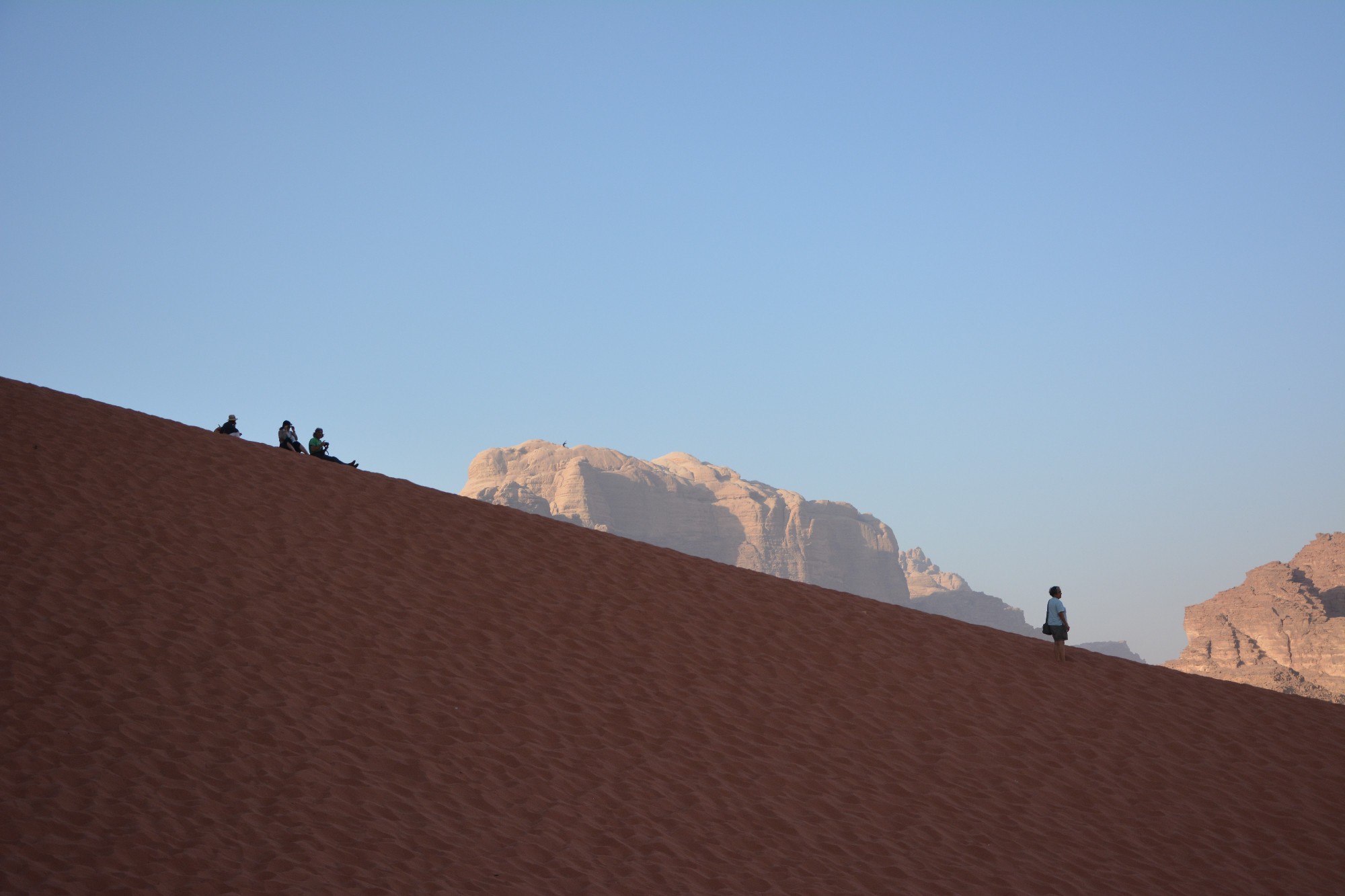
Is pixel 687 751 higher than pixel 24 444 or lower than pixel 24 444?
lower

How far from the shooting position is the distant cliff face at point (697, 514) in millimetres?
A: 138875

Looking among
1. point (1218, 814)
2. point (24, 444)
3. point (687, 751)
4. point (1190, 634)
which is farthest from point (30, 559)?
point (1190, 634)

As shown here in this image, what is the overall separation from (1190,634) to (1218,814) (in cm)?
6706

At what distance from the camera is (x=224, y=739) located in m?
9.33

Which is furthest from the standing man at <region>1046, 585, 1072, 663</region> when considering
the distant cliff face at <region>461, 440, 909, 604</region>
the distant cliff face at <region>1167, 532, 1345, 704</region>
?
the distant cliff face at <region>461, 440, 909, 604</region>

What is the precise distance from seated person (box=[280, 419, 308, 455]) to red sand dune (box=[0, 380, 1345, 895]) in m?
2.93

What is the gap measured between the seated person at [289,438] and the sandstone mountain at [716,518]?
366ft

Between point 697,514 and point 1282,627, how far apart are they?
88.3m

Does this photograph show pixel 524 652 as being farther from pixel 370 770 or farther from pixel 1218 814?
pixel 1218 814

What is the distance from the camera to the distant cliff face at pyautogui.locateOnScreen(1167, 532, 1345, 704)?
6056 cm

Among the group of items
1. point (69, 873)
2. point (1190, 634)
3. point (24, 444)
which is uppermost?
point (1190, 634)

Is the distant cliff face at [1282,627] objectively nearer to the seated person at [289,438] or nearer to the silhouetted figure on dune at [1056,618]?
the silhouetted figure on dune at [1056,618]

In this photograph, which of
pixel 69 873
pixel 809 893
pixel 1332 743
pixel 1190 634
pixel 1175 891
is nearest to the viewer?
pixel 69 873

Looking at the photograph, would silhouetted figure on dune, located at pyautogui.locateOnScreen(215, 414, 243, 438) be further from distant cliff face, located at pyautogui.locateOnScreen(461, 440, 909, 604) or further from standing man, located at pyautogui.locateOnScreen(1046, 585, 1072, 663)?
distant cliff face, located at pyautogui.locateOnScreen(461, 440, 909, 604)
